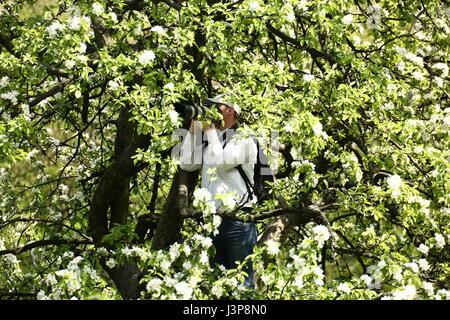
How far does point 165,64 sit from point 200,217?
137cm

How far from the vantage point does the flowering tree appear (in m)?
4.39

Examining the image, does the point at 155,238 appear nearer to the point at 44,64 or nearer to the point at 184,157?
the point at 184,157

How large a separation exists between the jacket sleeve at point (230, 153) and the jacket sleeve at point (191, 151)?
20 centimetres

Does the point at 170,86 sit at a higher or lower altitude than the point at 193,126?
higher

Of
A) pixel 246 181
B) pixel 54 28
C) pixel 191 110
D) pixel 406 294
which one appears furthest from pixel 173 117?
pixel 406 294

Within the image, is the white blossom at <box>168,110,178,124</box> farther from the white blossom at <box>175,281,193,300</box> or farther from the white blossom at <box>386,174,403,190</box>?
the white blossom at <box>386,174,403,190</box>

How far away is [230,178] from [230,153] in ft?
0.66

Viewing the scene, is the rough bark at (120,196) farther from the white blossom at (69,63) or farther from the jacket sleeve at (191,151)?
the white blossom at (69,63)

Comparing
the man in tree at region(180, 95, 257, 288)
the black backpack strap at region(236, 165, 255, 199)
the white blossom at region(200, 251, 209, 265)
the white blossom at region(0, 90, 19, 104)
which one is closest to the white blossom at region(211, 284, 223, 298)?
the white blossom at region(200, 251, 209, 265)

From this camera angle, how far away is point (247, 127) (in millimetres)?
4645

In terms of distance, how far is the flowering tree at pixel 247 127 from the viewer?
14.4 feet

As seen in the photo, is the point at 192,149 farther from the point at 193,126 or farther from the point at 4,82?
the point at 4,82

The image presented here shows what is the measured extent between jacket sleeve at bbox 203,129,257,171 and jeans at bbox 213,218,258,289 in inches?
15.3
